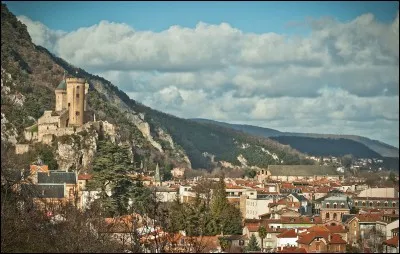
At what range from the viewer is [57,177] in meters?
71.0

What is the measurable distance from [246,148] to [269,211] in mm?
127442

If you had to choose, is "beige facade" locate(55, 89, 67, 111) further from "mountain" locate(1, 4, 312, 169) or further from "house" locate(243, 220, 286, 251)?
"house" locate(243, 220, 286, 251)

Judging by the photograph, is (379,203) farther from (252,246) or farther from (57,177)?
(57,177)

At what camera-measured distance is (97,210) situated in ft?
163

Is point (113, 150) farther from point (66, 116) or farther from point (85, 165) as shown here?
point (66, 116)

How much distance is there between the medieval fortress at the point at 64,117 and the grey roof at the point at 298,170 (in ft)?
124

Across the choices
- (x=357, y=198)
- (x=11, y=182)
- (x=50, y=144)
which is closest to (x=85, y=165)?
(x=50, y=144)

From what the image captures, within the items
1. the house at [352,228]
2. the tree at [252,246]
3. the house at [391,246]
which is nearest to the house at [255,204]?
the house at [352,228]

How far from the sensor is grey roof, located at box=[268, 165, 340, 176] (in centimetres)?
12070

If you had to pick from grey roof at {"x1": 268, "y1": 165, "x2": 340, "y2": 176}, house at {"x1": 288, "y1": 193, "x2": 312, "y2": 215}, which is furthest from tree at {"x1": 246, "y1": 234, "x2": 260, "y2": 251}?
grey roof at {"x1": 268, "y1": 165, "x2": 340, "y2": 176}

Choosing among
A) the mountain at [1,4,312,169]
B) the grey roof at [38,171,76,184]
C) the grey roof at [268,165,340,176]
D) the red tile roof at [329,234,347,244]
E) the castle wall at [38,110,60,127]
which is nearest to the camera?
the red tile roof at [329,234,347,244]

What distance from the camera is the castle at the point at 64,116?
84.2 metres

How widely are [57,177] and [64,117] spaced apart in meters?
17.3

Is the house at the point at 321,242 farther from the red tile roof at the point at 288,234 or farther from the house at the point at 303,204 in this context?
the house at the point at 303,204
